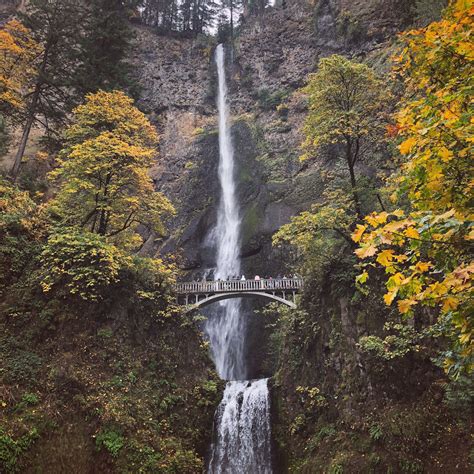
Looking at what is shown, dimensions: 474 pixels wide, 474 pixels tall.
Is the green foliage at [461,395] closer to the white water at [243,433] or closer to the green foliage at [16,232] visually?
the white water at [243,433]

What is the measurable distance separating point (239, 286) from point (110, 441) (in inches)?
484

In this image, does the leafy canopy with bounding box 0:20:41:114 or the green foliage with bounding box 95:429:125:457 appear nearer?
the green foliage with bounding box 95:429:125:457

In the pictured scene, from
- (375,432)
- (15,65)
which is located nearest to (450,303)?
(375,432)

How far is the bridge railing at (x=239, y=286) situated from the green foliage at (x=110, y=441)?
10239 mm

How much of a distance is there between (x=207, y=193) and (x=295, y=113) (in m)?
11.5

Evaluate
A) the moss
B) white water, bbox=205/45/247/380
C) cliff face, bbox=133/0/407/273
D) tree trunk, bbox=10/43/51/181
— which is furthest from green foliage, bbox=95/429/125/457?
the moss

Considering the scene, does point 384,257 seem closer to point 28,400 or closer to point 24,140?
point 28,400

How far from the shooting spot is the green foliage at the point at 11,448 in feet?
32.1

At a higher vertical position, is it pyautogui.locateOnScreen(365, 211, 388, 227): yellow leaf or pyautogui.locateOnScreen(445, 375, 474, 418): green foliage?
pyautogui.locateOnScreen(365, 211, 388, 227): yellow leaf

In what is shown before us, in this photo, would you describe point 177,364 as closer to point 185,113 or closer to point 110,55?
point 110,55

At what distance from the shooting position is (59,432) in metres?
11.3

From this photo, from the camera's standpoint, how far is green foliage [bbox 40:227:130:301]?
13.6 meters

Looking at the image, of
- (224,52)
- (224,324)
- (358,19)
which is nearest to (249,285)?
(224,324)

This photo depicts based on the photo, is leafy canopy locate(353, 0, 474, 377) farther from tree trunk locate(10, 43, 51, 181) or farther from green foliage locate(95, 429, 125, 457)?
tree trunk locate(10, 43, 51, 181)
